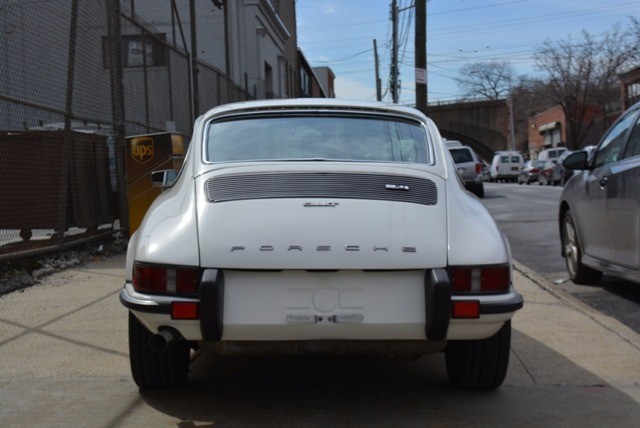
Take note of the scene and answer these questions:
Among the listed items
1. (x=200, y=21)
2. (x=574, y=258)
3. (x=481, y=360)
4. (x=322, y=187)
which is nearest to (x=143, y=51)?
(x=574, y=258)

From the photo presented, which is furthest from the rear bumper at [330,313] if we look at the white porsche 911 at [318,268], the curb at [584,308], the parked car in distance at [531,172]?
the parked car in distance at [531,172]

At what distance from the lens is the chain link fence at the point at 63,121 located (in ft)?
26.0

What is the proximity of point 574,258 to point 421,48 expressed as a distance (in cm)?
1159

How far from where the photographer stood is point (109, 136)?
1057cm

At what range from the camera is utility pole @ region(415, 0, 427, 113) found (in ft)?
58.0

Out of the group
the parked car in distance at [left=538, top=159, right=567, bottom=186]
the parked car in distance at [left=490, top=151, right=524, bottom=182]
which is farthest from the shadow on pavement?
the parked car in distance at [left=490, top=151, right=524, bottom=182]

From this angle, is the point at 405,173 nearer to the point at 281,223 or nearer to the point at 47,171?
the point at 281,223

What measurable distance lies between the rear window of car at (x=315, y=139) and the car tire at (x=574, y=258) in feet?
11.8

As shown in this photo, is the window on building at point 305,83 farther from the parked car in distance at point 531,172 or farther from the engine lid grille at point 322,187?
the engine lid grille at point 322,187

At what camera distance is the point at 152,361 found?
389 centimetres

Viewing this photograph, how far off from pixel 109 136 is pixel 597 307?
757 cm

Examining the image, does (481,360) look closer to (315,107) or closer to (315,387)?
(315,387)

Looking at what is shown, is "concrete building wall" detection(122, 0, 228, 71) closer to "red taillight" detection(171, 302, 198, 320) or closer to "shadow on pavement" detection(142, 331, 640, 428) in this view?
"shadow on pavement" detection(142, 331, 640, 428)

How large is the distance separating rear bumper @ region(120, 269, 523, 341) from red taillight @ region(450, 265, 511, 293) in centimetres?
5
